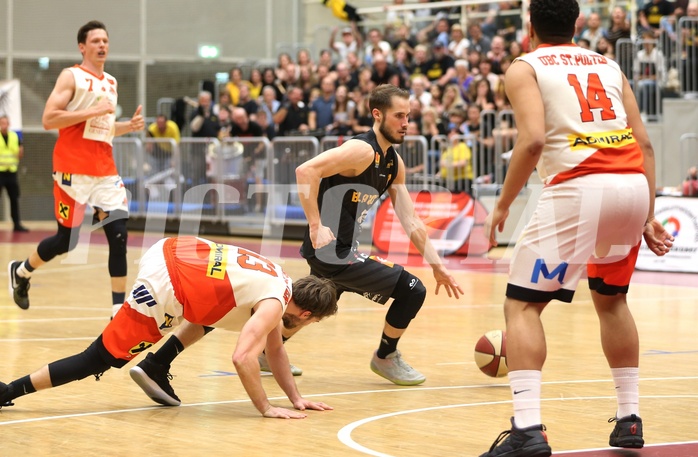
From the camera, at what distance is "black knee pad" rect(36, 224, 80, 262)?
33.2 ft

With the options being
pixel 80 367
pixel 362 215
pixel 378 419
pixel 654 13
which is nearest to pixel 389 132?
pixel 362 215

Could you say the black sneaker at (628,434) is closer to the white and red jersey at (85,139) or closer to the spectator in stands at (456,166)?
the white and red jersey at (85,139)

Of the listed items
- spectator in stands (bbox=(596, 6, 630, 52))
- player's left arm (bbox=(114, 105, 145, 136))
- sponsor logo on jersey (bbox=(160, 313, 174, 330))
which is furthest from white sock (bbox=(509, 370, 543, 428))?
spectator in stands (bbox=(596, 6, 630, 52))

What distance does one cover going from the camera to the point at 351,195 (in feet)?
25.0

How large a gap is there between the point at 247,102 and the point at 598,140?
18767 mm

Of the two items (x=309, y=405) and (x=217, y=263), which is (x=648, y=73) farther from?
(x=217, y=263)

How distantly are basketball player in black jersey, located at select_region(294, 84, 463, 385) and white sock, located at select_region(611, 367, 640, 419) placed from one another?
190 cm

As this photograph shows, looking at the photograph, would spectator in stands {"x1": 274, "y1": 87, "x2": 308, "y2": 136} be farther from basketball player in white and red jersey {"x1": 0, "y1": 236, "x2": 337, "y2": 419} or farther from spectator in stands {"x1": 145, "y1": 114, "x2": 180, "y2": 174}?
basketball player in white and red jersey {"x1": 0, "y1": 236, "x2": 337, "y2": 419}

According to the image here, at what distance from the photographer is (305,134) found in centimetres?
2170

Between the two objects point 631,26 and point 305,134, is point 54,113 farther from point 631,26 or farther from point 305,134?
point 631,26

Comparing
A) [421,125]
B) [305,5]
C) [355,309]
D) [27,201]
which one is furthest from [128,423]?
[305,5]

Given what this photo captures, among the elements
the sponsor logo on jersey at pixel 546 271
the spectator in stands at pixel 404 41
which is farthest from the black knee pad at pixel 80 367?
the spectator in stands at pixel 404 41

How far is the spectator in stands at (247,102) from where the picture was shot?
23.4 metres

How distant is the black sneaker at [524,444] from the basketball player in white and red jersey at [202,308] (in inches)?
59.6
